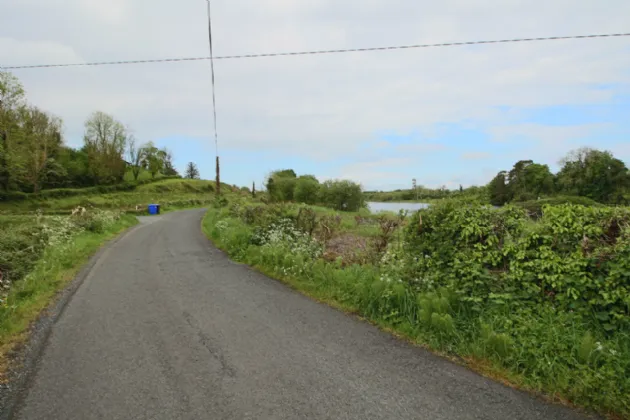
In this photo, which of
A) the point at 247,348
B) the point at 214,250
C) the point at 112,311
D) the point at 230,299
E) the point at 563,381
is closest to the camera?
the point at 563,381

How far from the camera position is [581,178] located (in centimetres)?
3219

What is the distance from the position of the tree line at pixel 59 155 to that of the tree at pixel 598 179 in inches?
1992

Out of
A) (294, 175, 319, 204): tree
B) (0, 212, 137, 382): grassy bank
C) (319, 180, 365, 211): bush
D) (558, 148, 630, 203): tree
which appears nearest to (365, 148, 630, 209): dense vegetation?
(558, 148, 630, 203): tree

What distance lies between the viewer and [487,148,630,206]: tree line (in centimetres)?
2966

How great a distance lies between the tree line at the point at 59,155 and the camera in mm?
39562

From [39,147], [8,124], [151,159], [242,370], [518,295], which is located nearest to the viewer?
[242,370]

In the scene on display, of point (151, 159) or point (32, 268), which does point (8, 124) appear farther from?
point (151, 159)

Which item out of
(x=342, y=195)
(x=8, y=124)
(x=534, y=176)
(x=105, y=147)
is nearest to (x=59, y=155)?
(x=105, y=147)

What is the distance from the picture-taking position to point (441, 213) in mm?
5637

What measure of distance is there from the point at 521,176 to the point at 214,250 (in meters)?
28.7

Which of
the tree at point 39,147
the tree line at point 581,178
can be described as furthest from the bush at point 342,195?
the tree at point 39,147

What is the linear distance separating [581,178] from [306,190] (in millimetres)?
26535

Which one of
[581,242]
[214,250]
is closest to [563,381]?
[581,242]

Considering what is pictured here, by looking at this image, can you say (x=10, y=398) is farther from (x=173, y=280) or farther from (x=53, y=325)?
(x=173, y=280)
